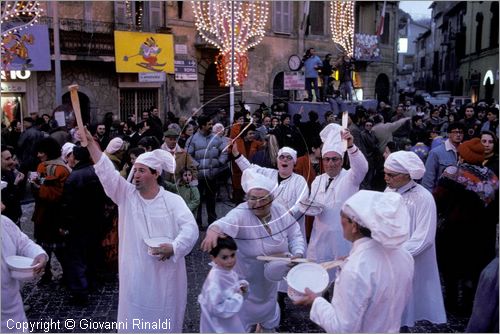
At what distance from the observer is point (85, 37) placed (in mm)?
16938

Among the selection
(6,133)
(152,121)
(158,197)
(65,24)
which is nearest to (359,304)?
(158,197)

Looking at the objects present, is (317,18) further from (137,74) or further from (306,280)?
(306,280)

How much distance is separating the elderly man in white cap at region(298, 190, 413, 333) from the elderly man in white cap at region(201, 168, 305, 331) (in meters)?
1.27

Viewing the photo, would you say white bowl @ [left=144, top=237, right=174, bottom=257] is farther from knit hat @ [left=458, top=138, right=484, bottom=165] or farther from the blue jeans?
the blue jeans

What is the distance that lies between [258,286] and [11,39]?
499 inches

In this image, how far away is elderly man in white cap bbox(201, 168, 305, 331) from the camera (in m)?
4.31

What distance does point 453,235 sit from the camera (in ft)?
18.5

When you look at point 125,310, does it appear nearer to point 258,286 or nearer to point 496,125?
point 258,286

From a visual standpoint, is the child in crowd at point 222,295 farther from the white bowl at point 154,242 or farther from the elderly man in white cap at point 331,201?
the elderly man in white cap at point 331,201

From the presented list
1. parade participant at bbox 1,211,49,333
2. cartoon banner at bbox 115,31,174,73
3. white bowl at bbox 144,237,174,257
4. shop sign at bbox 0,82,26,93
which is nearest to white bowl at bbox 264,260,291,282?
white bowl at bbox 144,237,174,257

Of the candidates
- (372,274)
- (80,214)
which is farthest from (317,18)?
(372,274)

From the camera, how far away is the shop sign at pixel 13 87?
15.5 meters

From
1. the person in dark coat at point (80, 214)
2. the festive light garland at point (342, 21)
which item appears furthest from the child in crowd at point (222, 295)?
the festive light garland at point (342, 21)

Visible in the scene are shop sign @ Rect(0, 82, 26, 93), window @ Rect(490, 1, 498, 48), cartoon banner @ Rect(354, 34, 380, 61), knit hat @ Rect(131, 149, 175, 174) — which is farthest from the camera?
window @ Rect(490, 1, 498, 48)
